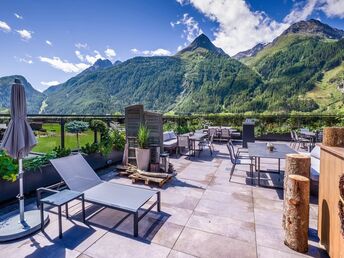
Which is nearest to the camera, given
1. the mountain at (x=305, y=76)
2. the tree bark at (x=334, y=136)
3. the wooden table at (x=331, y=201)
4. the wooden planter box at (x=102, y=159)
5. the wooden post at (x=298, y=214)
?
the wooden table at (x=331, y=201)

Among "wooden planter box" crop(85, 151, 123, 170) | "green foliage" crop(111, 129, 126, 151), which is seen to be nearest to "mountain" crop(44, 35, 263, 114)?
"green foliage" crop(111, 129, 126, 151)

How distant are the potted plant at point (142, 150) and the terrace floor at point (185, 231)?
129 centimetres

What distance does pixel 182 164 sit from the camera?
628 cm

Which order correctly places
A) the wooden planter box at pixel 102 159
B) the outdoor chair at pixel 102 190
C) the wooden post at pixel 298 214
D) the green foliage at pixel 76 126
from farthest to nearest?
the wooden planter box at pixel 102 159 → the green foliage at pixel 76 126 → the outdoor chair at pixel 102 190 → the wooden post at pixel 298 214

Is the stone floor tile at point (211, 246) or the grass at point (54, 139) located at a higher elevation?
the grass at point (54, 139)

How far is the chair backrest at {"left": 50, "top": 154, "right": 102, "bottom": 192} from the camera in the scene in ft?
11.0

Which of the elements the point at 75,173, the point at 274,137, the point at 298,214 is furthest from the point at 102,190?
the point at 274,137

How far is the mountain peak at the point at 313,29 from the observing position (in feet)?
500

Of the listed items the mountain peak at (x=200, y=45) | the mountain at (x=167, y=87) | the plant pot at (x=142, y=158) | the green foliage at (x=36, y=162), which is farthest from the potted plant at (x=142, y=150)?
the mountain peak at (x=200, y=45)

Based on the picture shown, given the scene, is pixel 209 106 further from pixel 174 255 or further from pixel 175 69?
pixel 174 255

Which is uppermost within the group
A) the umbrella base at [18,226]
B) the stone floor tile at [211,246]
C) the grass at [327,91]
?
the grass at [327,91]

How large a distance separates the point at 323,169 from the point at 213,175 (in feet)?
9.91

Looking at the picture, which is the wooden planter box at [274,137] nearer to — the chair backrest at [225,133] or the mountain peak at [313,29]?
the chair backrest at [225,133]

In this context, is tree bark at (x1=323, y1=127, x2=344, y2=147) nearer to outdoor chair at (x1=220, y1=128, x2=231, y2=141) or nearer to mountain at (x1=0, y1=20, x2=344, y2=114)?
outdoor chair at (x1=220, y1=128, x2=231, y2=141)
